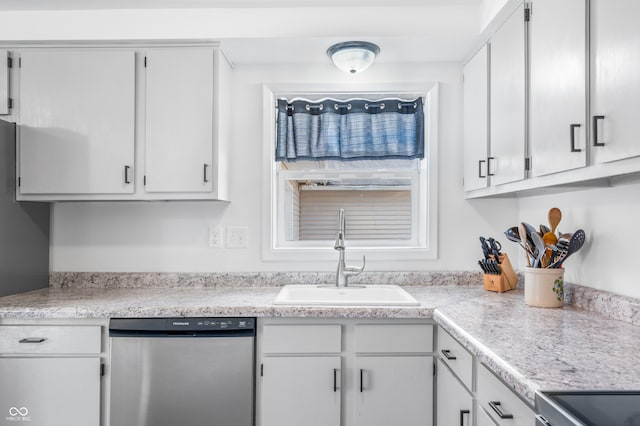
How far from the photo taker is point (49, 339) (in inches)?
73.4

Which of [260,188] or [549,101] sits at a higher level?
[549,101]

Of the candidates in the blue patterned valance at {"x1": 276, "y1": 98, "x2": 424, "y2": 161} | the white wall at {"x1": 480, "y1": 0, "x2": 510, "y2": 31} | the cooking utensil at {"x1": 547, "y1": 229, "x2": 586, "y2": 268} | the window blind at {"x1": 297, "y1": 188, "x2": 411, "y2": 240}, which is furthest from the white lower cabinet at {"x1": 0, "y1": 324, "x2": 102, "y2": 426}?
the white wall at {"x1": 480, "y1": 0, "x2": 510, "y2": 31}

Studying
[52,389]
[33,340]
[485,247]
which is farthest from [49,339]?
[485,247]

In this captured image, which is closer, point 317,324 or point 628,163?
point 628,163

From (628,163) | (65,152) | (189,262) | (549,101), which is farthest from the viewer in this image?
(189,262)

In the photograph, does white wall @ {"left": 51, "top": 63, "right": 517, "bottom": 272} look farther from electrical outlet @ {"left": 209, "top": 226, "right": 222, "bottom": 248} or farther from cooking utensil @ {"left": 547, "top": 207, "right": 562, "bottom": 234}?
cooking utensil @ {"left": 547, "top": 207, "right": 562, "bottom": 234}

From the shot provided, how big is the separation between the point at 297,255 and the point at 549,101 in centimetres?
149

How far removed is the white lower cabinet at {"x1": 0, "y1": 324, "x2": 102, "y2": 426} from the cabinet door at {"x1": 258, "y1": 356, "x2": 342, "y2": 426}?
29.6 inches

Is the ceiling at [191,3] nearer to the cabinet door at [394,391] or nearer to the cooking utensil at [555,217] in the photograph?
the cooking utensil at [555,217]

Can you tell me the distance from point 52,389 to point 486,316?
1.84 meters

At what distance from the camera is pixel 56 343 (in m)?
1.86

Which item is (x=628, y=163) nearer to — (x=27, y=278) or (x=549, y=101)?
(x=549, y=101)

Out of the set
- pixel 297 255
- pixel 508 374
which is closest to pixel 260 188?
pixel 297 255

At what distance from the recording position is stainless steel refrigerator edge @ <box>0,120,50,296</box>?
2098 millimetres
